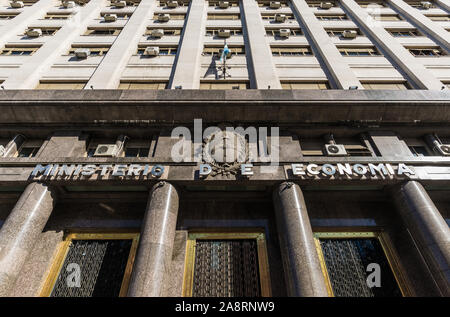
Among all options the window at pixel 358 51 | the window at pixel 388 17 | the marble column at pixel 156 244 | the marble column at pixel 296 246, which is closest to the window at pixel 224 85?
the marble column at pixel 156 244

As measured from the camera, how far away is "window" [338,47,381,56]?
1677 centimetres

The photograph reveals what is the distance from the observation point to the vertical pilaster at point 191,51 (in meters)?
13.4

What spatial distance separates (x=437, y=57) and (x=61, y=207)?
25.1m

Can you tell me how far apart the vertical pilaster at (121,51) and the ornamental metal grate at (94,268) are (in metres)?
8.65

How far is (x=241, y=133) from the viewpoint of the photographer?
1085cm

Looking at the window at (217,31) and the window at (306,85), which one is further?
the window at (217,31)

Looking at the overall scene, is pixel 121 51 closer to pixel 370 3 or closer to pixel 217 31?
pixel 217 31

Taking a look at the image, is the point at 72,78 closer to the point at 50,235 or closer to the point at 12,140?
the point at 12,140

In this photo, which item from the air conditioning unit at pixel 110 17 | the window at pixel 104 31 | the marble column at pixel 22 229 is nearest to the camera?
the marble column at pixel 22 229

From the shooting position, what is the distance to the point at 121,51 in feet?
51.3

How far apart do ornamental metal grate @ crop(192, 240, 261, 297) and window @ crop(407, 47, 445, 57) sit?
1948 centimetres

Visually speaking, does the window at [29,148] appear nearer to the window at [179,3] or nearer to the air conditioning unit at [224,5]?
the window at [179,3]

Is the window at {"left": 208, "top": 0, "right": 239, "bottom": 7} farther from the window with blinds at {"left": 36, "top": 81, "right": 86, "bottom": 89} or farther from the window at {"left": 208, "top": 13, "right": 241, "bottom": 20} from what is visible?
the window with blinds at {"left": 36, "top": 81, "right": 86, "bottom": 89}

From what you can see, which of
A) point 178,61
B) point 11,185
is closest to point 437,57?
point 178,61
